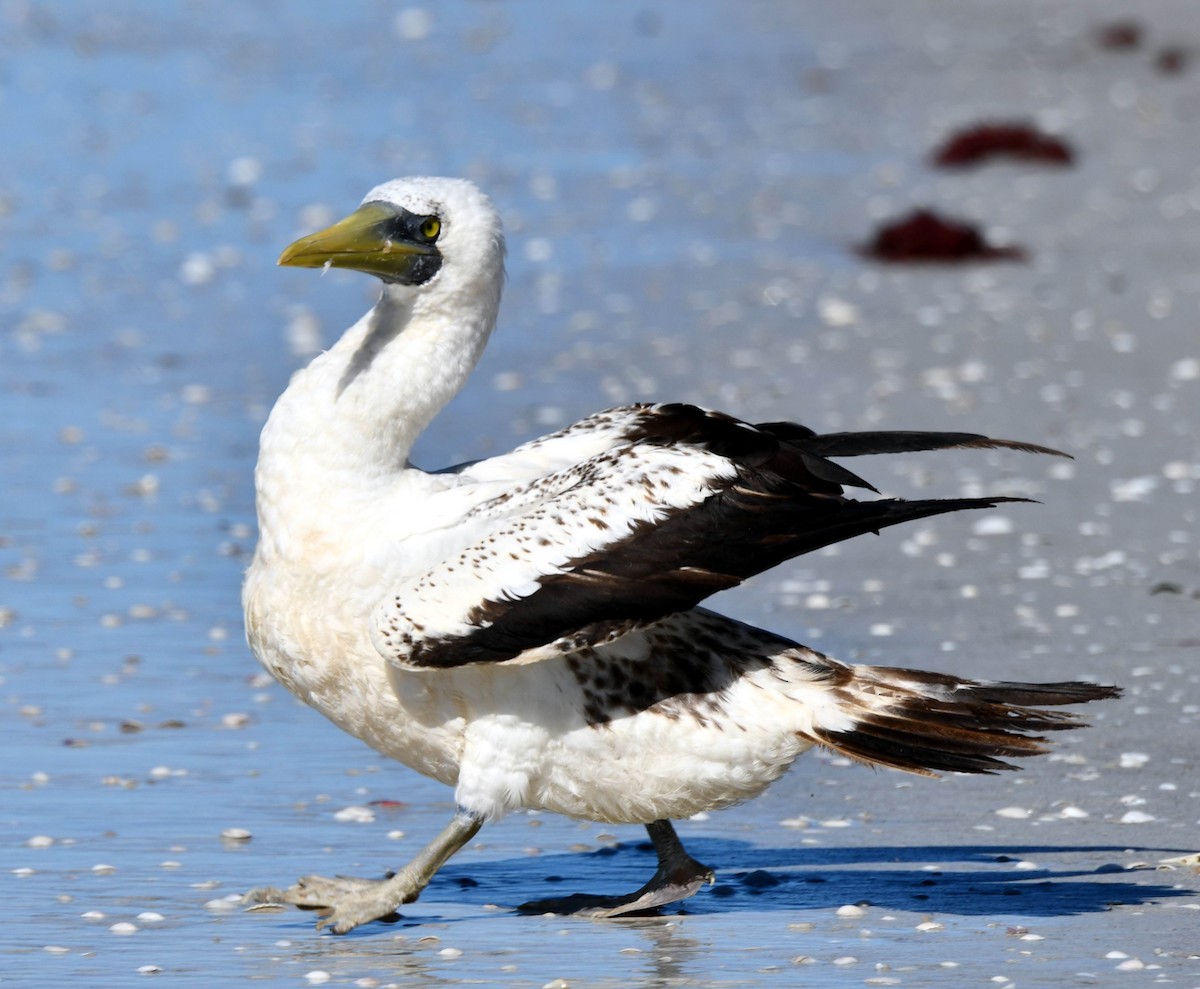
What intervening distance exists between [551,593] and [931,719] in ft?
4.47

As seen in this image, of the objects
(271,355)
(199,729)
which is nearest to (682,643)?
(199,729)

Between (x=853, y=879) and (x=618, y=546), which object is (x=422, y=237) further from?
(x=853, y=879)

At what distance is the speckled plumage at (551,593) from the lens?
7457 mm

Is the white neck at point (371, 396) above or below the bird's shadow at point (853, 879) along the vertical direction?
above

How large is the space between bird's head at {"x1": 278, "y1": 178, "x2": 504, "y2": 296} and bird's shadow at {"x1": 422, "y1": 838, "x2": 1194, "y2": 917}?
2.13 metres

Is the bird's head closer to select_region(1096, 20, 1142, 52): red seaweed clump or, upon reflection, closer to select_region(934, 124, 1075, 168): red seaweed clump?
select_region(934, 124, 1075, 168): red seaweed clump

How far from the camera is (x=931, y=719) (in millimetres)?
7773

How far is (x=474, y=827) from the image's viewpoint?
7895mm

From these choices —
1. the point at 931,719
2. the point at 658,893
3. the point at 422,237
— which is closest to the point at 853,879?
the point at 658,893

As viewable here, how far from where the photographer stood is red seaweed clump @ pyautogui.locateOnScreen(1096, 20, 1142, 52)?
3622cm

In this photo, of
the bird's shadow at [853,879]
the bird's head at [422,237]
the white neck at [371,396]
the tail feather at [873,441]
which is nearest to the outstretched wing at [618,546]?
the tail feather at [873,441]

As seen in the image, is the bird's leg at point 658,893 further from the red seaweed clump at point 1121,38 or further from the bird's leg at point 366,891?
the red seaweed clump at point 1121,38

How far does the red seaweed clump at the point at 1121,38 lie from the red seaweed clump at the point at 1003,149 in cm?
1043

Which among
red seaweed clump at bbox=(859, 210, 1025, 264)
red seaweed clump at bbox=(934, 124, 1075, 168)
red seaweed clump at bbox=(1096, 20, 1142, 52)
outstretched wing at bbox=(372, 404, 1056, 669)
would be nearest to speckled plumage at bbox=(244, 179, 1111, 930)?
outstretched wing at bbox=(372, 404, 1056, 669)
